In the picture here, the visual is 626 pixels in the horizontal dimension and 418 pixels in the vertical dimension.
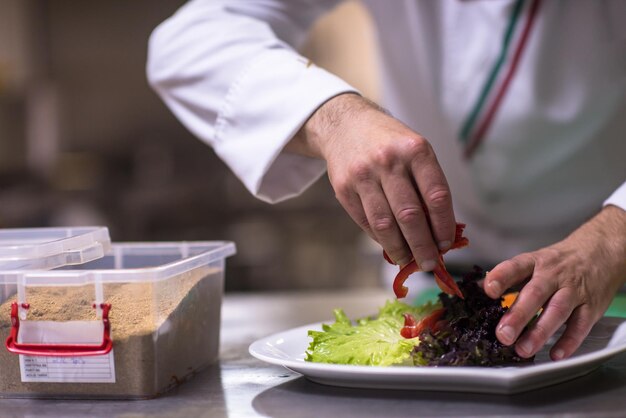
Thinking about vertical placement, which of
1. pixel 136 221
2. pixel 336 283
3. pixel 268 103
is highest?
pixel 268 103

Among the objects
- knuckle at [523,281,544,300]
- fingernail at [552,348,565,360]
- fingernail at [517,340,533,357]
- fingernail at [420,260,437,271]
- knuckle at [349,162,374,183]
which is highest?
knuckle at [349,162,374,183]

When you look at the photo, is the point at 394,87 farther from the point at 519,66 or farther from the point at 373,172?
the point at 373,172

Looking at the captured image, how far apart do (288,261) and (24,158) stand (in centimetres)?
161

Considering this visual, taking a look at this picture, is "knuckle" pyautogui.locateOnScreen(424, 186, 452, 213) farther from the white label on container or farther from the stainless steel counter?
the white label on container

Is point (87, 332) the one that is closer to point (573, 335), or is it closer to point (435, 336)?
point (435, 336)

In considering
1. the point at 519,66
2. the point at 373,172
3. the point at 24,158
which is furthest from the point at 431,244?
the point at 24,158

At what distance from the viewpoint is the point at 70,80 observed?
4.34m

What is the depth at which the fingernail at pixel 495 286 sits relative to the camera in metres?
0.94

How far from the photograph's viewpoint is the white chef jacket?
1.28 meters

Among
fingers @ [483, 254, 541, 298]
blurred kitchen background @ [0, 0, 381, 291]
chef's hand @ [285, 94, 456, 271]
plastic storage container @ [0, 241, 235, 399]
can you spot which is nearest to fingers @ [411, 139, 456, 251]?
chef's hand @ [285, 94, 456, 271]

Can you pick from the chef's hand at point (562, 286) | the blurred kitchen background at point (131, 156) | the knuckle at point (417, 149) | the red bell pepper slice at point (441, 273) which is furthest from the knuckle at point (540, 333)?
the blurred kitchen background at point (131, 156)

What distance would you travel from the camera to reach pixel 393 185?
0.90m

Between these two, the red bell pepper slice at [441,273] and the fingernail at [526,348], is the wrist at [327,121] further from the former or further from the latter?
the fingernail at [526,348]

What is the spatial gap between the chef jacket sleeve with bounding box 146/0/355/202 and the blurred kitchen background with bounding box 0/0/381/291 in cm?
255
